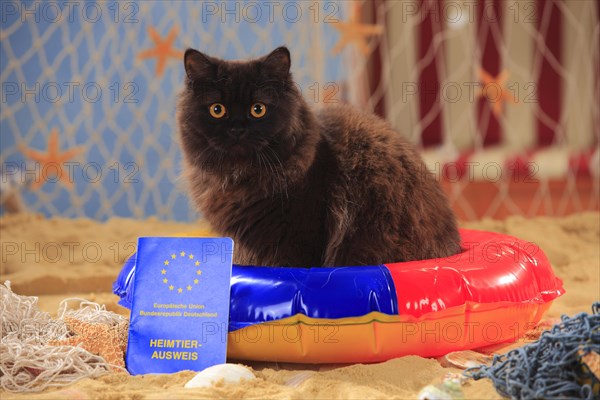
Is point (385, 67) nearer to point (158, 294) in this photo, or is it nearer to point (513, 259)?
point (513, 259)

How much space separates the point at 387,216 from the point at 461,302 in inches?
11.9

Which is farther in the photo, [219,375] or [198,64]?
[198,64]

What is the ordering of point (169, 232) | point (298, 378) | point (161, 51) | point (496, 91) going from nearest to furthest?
point (298, 378) → point (169, 232) → point (161, 51) → point (496, 91)

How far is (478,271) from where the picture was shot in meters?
1.58

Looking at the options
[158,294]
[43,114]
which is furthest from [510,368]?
[43,114]

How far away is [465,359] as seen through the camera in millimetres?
1490

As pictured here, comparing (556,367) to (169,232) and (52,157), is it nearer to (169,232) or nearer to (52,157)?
(169,232)

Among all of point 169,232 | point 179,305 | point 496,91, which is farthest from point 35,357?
point 496,91

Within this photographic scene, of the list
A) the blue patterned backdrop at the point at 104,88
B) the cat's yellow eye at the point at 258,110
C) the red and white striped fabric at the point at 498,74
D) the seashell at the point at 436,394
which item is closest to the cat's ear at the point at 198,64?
the cat's yellow eye at the point at 258,110

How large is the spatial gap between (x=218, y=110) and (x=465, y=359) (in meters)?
0.89

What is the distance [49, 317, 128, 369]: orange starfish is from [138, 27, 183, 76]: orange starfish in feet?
7.41

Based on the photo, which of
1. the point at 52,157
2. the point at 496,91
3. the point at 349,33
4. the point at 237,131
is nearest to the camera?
the point at 237,131

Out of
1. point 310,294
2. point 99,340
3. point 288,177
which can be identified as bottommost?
point 99,340

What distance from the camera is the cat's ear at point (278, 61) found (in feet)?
5.19
